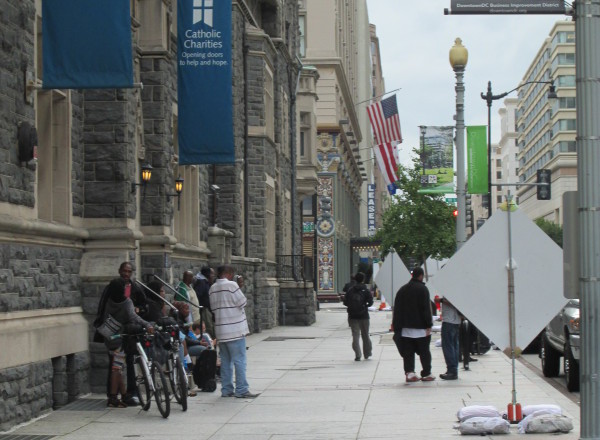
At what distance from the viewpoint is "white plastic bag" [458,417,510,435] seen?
12.1 metres

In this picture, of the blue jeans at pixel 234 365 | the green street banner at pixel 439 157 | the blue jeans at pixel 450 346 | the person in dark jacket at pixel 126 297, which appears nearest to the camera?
the person in dark jacket at pixel 126 297

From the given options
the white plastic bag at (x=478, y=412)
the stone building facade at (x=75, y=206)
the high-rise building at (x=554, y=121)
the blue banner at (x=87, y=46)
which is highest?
the high-rise building at (x=554, y=121)

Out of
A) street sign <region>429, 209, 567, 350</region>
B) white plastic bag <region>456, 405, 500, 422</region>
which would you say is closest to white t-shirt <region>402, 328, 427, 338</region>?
white plastic bag <region>456, 405, 500, 422</region>

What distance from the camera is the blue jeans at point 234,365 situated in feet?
54.3

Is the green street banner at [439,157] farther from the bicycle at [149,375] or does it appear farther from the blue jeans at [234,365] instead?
the bicycle at [149,375]

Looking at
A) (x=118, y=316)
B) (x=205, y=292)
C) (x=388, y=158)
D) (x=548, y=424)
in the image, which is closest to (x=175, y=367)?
(x=118, y=316)

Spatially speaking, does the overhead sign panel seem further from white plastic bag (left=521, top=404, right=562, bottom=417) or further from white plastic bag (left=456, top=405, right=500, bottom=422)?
white plastic bag (left=456, top=405, right=500, bottom=422)

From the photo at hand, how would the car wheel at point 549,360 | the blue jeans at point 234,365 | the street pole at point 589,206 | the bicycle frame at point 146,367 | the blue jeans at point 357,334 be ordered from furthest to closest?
the blue jeans at point 357,334 < the car wheel at point 549,360 < the blue jeans at point 234,365 < the bicycle frame at point 146,367 < the street pole at point 589,206

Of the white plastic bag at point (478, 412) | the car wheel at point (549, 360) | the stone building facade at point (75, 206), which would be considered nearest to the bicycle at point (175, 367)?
the stone building facade at point (75, 206)

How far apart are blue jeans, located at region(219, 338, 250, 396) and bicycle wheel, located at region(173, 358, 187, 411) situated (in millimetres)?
1650

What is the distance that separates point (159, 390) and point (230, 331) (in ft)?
8.11

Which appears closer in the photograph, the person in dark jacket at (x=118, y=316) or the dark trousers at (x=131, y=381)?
the person in dark jacket at (x=118, y=316)

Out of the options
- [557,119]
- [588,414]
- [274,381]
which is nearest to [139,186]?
[274,381]

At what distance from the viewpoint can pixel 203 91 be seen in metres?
20.8
